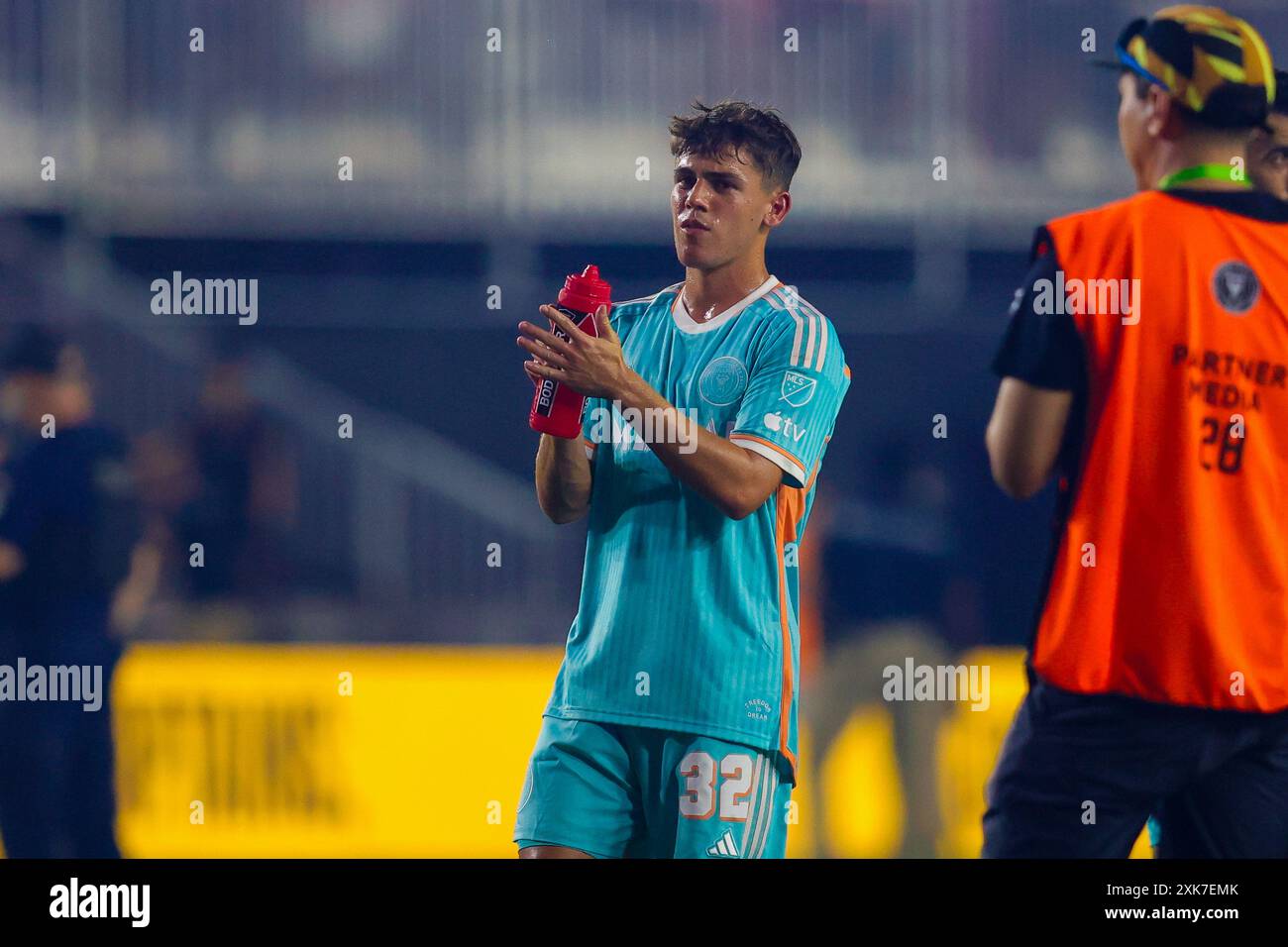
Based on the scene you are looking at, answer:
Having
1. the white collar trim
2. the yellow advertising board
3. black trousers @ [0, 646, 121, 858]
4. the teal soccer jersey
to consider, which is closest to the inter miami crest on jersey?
the teal soccer jersey

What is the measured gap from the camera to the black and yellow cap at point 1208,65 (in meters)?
2.45

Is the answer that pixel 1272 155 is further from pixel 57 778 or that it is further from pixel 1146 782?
pixel 57 778

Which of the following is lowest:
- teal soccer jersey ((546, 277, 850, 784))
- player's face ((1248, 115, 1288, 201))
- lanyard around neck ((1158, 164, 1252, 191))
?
teal soccer jersey ((546, 277, 850, 784))

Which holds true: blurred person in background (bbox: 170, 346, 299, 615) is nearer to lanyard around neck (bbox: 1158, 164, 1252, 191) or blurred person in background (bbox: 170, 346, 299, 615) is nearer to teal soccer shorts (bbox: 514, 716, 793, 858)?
teal soccer shorts (bbox: 514, 716, 793, 858)

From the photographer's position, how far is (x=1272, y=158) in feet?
8.56

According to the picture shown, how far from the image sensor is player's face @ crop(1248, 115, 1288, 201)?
8.45 feet

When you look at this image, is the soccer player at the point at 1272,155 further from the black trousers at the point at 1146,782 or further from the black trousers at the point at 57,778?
the black trousers at the point at 57,778

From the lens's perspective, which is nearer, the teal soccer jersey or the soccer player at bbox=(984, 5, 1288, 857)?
the soccer player at bbox=(984, 5, 1288, 857)

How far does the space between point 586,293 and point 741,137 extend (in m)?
0.45

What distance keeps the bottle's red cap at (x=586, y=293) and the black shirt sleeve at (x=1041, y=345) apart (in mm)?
694

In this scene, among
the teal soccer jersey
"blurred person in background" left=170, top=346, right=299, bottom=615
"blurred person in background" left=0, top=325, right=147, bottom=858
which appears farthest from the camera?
"blurred person in background" left=170, top=346, right=299, bottom=615

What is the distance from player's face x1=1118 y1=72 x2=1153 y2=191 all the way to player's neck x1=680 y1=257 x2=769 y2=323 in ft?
2.30

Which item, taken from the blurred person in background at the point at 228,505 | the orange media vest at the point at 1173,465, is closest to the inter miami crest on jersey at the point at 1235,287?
the orange media vest at the point at 1173,465
